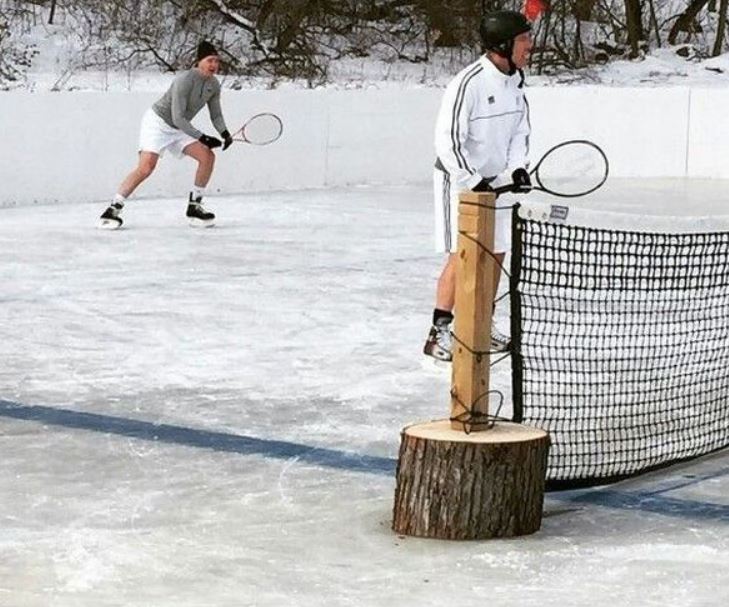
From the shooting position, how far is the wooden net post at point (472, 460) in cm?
498

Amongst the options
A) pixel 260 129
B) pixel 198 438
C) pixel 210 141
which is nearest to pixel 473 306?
pixel 198 438

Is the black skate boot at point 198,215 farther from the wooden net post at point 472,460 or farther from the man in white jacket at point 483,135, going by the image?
the wooden net post at point 472,460

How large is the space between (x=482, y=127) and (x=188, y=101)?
5.56m

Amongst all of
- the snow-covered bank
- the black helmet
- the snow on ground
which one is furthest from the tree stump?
the snow on ground

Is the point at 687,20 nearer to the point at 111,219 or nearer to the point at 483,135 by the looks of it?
the point at 111,219

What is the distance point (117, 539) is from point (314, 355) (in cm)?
322

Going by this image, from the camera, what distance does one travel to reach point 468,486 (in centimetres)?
498

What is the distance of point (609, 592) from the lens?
14.8ft

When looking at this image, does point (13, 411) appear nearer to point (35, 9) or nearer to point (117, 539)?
point (117, 539)

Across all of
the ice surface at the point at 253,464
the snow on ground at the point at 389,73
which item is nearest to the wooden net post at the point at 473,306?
the ice surface at the point at 253,464

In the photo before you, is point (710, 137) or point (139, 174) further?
point (710, 137)

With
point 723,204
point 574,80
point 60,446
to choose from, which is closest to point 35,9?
point 574,80

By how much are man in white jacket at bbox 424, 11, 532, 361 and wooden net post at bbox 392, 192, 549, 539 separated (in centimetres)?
208

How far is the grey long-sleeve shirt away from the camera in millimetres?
12836
